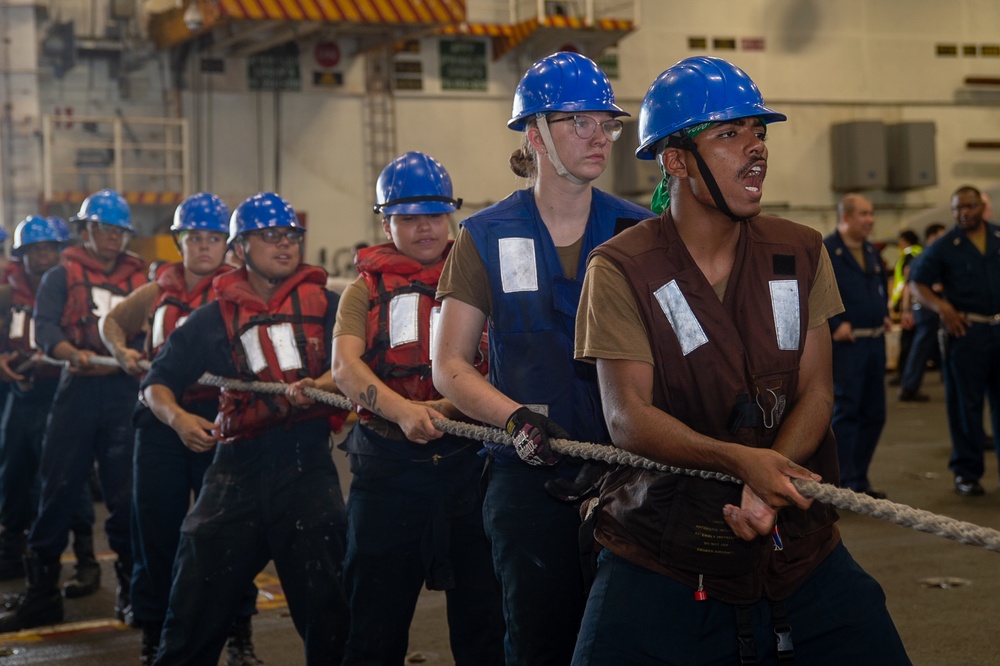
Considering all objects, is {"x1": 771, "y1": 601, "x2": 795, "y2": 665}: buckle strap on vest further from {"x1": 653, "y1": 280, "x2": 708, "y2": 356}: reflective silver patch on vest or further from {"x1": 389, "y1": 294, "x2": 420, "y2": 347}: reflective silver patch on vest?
{"x1": 389, "y1": 294, "x2": 420, "y2": 347}: reflective silver patch on vest

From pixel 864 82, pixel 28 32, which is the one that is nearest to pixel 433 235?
pixel 28 32

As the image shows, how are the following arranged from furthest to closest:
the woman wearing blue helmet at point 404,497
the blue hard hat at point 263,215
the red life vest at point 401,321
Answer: the blue hard hat at point 263,215 < the red life vest at point 401,321 < the woman wearing blue helmet at point 404,497

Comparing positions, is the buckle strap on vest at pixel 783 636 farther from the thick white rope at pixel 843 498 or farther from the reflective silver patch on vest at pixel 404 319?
the reflective silver patch on vest at pixel 404 319

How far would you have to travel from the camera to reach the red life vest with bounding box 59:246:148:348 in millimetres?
7609

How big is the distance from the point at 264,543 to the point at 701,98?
106 inches

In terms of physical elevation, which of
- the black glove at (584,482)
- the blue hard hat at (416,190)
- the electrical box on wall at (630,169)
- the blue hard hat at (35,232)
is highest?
the electrical box on wall at (630,169)

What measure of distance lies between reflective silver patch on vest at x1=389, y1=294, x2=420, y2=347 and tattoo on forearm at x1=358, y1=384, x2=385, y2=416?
0.83ft

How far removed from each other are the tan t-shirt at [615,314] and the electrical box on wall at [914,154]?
20701mm

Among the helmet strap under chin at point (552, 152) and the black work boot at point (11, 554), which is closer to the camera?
the helmet strap under chin at point (552, 152)

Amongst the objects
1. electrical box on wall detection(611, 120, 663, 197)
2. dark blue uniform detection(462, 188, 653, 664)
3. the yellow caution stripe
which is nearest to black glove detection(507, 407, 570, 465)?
dark blue uniform detection(462, 188, 653, 664)

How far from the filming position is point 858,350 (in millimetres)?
8781

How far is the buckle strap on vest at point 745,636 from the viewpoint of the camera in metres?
2.71

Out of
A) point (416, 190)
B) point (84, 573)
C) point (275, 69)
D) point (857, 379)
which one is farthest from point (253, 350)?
point (275, 69)

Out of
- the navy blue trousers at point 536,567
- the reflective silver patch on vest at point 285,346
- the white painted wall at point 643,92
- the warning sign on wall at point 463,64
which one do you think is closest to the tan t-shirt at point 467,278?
the navy blue trousers at point 536,567
